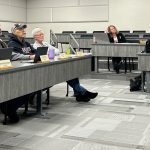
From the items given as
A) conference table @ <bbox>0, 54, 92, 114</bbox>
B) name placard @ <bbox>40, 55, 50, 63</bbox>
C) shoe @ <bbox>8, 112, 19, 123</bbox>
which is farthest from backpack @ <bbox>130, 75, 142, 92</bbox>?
shoe @ <bbox>8, 112, 19, 123</bbox>

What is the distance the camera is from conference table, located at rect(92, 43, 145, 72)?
7363 mm

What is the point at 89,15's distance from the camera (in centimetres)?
1247

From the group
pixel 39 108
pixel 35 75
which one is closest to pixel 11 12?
pixel 39 108

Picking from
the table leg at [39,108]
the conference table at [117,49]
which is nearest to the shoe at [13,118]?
the table leg at [39,108]

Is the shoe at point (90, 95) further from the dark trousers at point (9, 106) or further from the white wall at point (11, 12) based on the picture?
the white wall at point (11, 12)

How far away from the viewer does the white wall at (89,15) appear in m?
11.7

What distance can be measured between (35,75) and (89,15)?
29.9 feet

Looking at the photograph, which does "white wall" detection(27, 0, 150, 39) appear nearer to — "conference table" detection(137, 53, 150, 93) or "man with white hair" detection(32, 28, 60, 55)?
"conference table" detection(137, 53, 150, 93)

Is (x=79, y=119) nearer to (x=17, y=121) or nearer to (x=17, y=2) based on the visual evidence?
(x=17, y=121)

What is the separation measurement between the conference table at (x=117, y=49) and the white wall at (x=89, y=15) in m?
4.34

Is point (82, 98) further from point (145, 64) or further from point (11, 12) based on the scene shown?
point (11, 12)

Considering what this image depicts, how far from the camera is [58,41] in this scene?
10203mm

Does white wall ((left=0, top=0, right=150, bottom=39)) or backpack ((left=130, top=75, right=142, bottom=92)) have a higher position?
white wall ((left=0, top=0, right=150, bottom=39))

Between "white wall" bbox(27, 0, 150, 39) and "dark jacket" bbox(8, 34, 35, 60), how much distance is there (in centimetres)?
766
